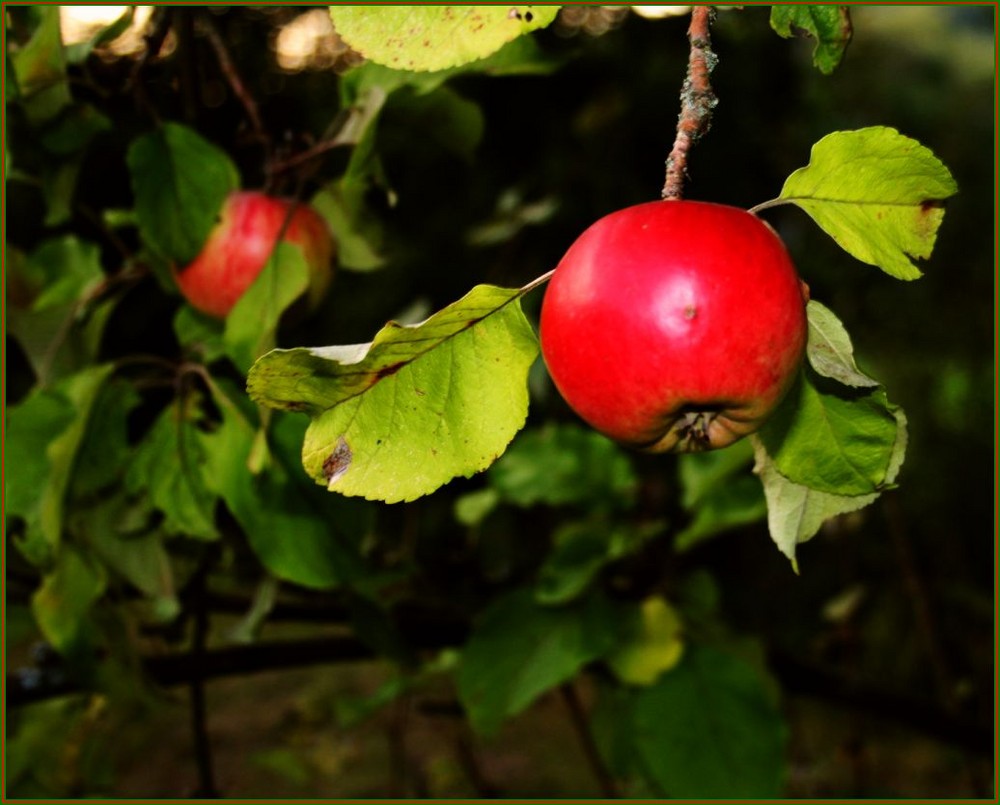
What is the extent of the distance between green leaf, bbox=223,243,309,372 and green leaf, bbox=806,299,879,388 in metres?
0.36

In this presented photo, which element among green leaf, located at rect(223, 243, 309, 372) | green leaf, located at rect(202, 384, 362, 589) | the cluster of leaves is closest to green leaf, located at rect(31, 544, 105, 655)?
the cluster of leaves

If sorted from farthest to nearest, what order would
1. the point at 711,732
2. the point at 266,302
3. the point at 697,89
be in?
the point at 711,732
the point at 266,302
the point at 697,89

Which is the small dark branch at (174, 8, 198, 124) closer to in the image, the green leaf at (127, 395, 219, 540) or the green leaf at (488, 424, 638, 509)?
the green leaf at (127, 395, 219, 540)

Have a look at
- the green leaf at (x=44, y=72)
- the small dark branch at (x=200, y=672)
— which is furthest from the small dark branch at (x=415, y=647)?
the green leaf at (x=44, y=72)

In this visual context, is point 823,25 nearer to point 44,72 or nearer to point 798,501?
point 798,501

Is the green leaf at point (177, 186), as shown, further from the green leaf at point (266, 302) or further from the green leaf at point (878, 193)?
the green leaf at point (878, 193)

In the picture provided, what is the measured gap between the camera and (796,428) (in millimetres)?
437

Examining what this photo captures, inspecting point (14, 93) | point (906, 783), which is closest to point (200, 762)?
point (14, 93)

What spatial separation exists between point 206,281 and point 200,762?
19.2 inches

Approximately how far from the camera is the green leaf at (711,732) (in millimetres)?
981

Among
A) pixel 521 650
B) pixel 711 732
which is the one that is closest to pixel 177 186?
pixel 521 650

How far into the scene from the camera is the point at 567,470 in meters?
1.20

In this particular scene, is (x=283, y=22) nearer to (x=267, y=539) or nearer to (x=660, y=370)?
(x=267, y=539)

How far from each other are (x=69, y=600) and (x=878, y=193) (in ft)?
2.11
